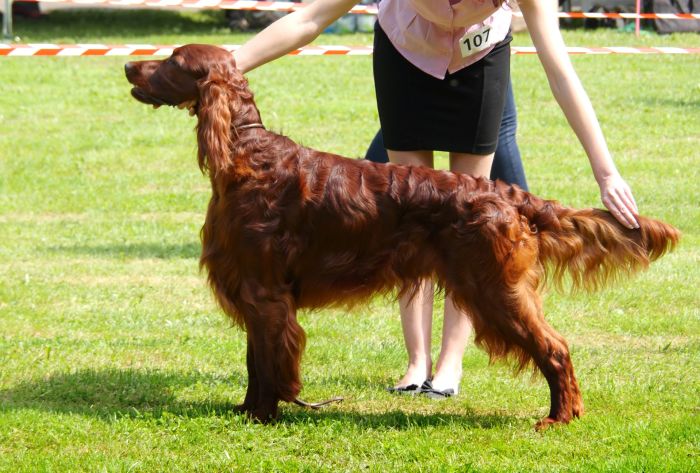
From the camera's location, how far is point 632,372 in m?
4.81

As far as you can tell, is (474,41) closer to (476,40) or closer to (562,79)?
(476,40)

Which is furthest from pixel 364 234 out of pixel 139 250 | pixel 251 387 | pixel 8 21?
pixel 8 21

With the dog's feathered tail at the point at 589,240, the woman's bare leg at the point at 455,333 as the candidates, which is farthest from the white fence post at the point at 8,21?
the dog's feathered tail at the point at 589,240

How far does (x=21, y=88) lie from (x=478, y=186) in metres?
11.3

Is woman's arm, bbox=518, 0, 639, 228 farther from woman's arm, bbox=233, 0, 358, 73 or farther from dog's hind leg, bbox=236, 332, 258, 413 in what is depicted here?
dog's hind leg, bbox=236, 332, 258, 413

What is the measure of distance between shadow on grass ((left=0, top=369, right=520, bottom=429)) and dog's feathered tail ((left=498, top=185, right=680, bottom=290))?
67cm

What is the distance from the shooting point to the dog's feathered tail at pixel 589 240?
12.9 ft

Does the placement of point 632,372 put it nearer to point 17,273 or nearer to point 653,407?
point 653,407

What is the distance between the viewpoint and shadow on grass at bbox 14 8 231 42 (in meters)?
18.8

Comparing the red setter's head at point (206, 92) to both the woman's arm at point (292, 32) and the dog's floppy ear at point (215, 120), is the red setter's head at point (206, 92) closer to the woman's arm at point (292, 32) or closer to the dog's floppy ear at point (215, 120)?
the dog's floppy ear at point (215, 120)

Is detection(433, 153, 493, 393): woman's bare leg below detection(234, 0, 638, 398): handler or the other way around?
below

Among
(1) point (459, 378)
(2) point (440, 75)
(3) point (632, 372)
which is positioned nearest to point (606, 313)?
(3) point (632, 372)

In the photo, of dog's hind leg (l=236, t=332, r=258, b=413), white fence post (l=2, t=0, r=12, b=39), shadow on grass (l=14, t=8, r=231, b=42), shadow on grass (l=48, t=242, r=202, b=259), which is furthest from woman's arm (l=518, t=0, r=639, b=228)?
shadow on grass (l=14, t=8, r=231, b=42)

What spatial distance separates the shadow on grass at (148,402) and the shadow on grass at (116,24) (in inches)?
552
